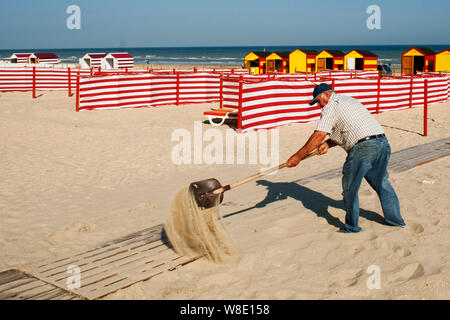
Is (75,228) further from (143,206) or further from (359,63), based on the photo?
(359,63)

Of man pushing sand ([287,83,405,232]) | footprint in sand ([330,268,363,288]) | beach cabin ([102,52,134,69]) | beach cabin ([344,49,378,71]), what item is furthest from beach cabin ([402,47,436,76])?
footprint in sand ([330,268,363,288])

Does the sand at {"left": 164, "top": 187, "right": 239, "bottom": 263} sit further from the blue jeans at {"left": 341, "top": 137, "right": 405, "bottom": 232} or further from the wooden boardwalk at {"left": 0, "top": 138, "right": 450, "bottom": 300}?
the blue jeans at {"left": 341, "top": 137, "right": 405, "bottom": 232}

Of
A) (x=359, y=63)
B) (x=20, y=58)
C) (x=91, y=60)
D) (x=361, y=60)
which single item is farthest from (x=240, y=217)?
(x=20, y=58)

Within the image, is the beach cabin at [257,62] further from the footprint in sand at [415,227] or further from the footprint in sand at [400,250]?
the footprint in sand at [400,250]

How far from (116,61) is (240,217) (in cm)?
4527

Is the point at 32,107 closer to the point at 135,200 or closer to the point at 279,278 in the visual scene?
the point at 135,200

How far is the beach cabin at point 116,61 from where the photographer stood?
49.2m

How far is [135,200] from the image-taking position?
7.65 meters

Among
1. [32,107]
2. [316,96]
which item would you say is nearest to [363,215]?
[316,96]

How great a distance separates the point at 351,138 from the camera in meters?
5.25

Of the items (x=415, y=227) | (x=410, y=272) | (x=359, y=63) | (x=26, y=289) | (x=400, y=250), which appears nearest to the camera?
(x=26, y=289)

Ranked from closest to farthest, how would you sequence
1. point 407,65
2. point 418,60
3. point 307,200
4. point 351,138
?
1. point 351,138
2. point 307,200
3. point 418,60
4. point 407,65

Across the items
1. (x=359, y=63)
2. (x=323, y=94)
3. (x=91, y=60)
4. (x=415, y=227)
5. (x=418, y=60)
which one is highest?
(x=91, y=60)
